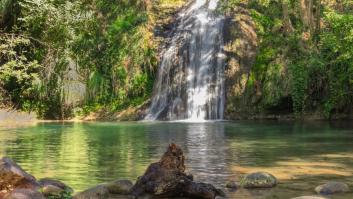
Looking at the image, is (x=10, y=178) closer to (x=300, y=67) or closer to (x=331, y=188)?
(x=331, y=188)

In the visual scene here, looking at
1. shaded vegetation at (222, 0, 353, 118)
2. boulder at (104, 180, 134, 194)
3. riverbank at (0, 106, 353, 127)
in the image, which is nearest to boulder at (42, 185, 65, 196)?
boulder at (104, 180, 134, 194)

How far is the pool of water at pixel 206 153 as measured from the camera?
43.5 ft

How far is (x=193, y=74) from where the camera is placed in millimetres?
38219

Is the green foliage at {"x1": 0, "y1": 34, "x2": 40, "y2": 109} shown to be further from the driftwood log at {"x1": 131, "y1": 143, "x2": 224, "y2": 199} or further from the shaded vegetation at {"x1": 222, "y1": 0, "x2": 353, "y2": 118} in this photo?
the driftwood log at {"x1": 131, "y1": 143, "x2": 224, "y2": 199}

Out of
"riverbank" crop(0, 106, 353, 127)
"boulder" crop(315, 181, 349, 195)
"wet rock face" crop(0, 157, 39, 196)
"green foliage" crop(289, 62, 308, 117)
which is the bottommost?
"boulder" crop(315, 181, 349, 195)

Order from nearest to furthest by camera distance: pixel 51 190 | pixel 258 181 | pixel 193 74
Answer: pixel 51 190
pixel 258 181
pixel 193 74

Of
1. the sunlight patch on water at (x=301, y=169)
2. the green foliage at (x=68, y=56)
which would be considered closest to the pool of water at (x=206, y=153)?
the sunlight patch on water at (x=301, y=169)

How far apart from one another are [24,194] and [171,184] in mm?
2555

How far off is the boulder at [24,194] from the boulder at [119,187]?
1734 millimetres

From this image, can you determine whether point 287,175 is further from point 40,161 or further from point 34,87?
point 34,87

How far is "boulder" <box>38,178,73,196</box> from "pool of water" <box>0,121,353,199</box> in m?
0.55

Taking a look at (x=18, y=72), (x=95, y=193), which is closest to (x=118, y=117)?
(x=18, y=72)

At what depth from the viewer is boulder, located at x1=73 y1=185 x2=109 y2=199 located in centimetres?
1066

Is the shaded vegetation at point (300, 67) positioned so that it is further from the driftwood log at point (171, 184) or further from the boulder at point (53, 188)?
the boulder at point (53, 188)
